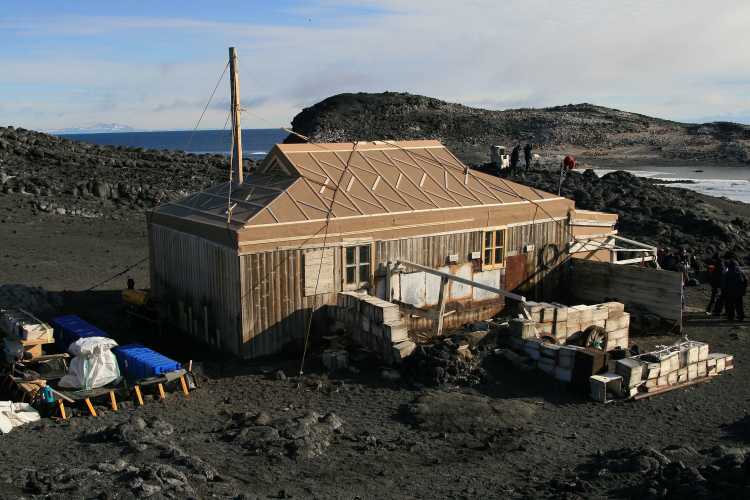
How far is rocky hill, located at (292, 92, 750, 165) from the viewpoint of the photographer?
82875 millimetres

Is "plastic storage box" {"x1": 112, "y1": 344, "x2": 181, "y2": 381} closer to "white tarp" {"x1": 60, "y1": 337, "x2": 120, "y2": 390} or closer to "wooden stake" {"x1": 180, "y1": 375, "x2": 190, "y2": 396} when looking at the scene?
"wooden stake" {"x1": 180, "y1": 375, "x2": 190, "y2": 396}

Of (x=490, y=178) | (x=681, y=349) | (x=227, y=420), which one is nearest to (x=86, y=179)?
(x=490, y=178)

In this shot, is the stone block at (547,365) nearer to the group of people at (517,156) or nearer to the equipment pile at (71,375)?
the equipment pile at (71,375)

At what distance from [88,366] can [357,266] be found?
22.4ft

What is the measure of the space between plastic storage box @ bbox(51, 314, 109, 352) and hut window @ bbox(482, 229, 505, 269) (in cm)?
1044

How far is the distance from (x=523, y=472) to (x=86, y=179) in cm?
3785

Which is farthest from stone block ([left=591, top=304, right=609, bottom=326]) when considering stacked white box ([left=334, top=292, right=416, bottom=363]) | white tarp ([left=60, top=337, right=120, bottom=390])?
white tarp ([left=60, top=337, right=120, bottom=390])

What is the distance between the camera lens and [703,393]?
1609 cm

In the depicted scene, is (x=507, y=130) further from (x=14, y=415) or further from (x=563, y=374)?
(x=14, y=415)

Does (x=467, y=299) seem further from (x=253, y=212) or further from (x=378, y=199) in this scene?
(x=253, y=212)

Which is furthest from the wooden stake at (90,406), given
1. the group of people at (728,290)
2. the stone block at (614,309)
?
the group of people at (728,290)

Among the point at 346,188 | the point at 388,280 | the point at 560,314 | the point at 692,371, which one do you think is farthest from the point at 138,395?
the point at 692,371

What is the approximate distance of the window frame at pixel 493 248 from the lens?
826 inches

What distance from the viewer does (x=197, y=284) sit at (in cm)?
1916
